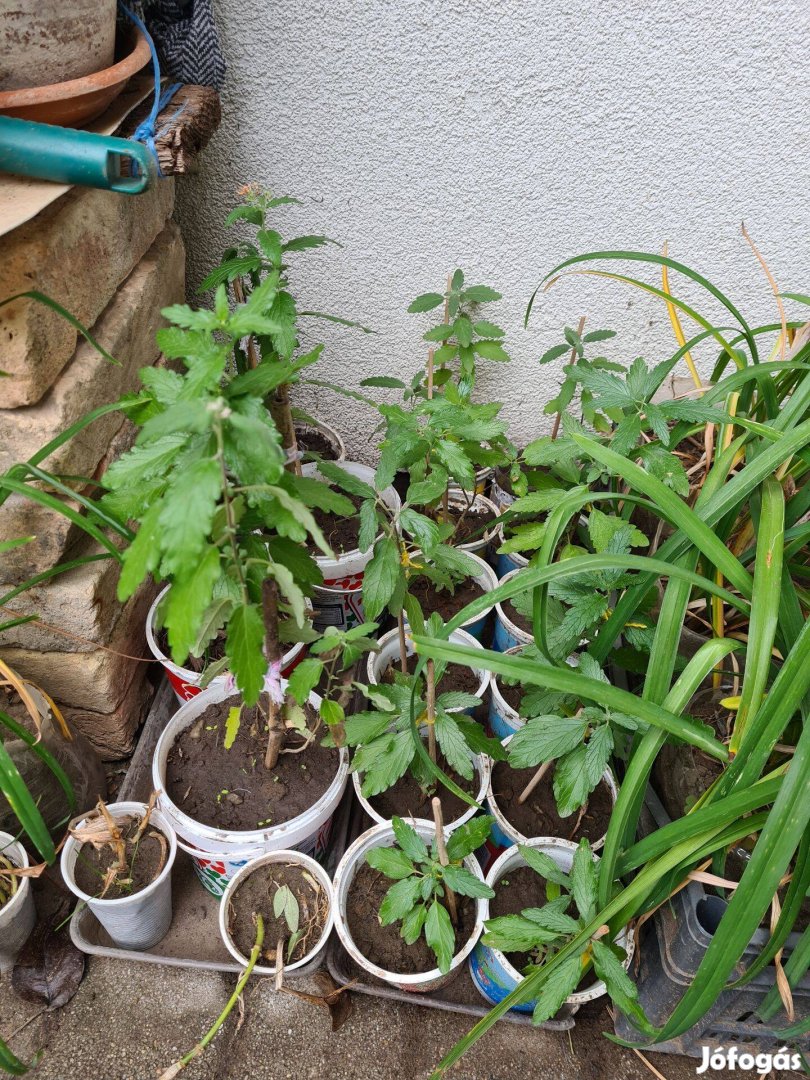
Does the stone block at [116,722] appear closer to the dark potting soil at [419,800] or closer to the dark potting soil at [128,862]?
the dark potting soil at [128,862]

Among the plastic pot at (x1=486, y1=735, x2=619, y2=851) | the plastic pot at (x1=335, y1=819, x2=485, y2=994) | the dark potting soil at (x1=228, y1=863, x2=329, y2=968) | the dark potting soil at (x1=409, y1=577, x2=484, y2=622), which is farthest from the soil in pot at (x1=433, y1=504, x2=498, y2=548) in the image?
the dark potting soil at (x1=228, y1=863, x2=329, y2=968)

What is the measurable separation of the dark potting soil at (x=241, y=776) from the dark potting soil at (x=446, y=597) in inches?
14.9

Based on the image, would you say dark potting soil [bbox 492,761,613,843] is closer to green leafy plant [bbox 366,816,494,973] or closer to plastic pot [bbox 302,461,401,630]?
green leafy plant [bbox 366,816,494,973]

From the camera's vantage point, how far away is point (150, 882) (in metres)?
1.22

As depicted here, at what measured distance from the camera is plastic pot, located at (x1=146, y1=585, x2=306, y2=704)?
1358 millimetres

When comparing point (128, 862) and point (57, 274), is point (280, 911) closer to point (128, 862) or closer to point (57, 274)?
point (128, 862)

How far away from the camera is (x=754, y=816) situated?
92 centimetres

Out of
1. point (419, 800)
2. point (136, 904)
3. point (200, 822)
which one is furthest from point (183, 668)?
point (419, 800)

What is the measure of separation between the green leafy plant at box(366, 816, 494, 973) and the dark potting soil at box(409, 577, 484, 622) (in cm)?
58

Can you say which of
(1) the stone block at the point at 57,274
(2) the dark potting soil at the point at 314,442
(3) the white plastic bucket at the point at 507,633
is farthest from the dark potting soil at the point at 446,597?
(1) the stone block at the point at 57,274

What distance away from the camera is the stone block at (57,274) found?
1028 millimetres

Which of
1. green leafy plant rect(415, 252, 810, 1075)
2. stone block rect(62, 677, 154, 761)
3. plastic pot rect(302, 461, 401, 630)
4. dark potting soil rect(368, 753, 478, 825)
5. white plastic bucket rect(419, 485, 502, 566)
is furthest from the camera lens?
white plastic bucket rect(419, 485, 502, 566)

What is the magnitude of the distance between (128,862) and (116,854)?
0.03 m

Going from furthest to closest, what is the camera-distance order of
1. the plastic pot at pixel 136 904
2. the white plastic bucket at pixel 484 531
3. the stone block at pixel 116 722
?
1. the white plastic bucket at pixel 484 531
2. the stone block at pixel 116 722
3. the plastic pot at pixel 136 904
